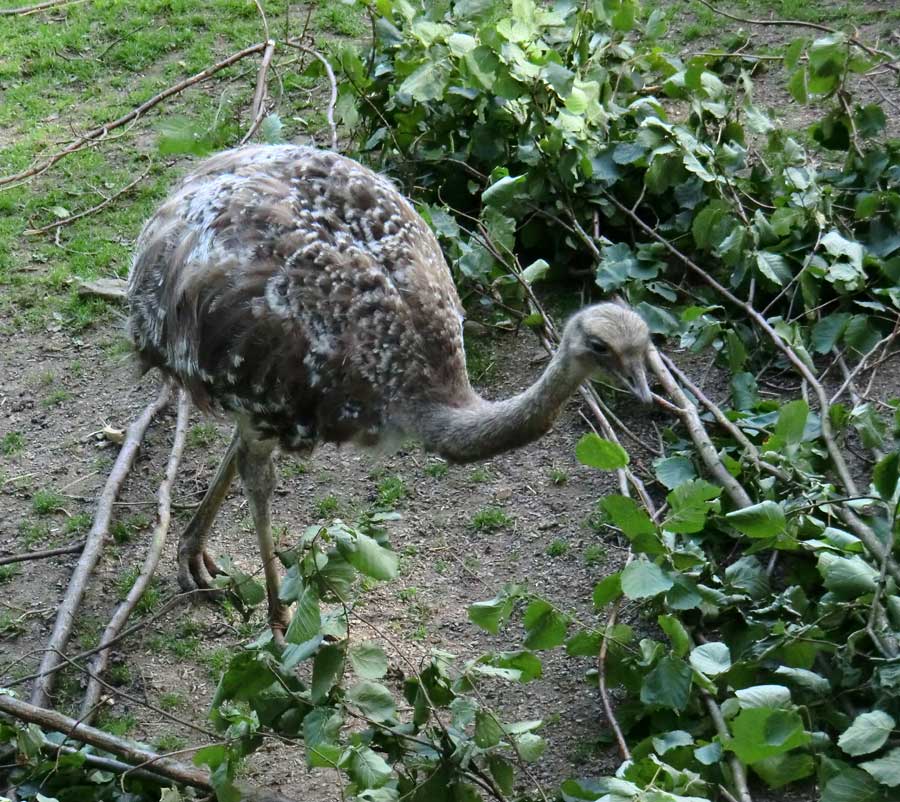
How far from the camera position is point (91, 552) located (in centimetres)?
592

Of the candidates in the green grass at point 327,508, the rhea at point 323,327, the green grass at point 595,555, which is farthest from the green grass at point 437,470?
the rhea at point 323,327

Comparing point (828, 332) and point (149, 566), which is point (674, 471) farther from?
point (149, 566)

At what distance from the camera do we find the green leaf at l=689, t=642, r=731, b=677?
4520mm

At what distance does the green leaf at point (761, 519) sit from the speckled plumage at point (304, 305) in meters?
1.25

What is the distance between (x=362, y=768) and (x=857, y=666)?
1.89 metres

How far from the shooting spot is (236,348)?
512 cm

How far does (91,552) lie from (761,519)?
309cm

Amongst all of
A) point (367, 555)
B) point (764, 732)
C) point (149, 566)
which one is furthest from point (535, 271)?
point (764, 732)

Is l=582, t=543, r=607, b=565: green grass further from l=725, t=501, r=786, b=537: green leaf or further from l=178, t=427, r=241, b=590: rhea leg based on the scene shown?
l=178, t=427, r=241, b=590: rhea leg

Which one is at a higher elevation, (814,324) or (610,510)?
(610,510)

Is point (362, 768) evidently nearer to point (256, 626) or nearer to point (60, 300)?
point (256, 626)

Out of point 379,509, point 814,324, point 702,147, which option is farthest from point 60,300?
point 814,324

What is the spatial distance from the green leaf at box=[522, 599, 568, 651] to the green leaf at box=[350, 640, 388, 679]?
0.59 meters

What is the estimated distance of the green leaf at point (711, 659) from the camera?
4520mm
